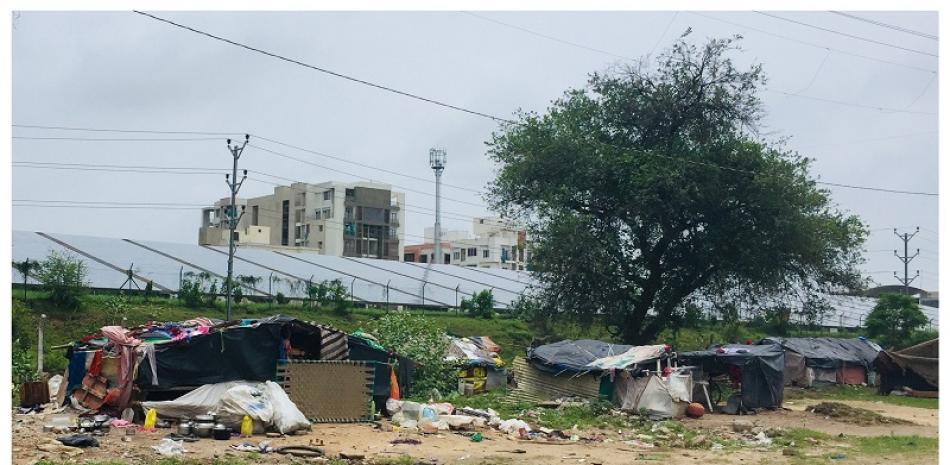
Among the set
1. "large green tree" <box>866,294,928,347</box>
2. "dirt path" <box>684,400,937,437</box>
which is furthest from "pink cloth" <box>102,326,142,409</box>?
"large green tree" <box>866,294,928,347</box>

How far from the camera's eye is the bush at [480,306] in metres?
45.2

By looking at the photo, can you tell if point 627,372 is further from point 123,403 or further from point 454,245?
point 454,245

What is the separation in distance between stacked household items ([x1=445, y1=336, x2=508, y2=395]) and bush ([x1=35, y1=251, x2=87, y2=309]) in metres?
12.6

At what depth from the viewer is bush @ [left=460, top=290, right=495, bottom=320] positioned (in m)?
45.2

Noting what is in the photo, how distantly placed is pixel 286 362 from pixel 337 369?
1.15m

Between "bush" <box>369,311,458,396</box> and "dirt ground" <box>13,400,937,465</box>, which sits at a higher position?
"bush" <box>369,311,458,396</box>

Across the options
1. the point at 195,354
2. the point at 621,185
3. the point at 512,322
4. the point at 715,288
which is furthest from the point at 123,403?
the point at 512,322

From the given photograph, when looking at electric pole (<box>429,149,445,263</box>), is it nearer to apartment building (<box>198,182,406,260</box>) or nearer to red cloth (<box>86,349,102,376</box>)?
apartment building (<box>198,182,406,260</box>)

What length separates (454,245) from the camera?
4441 inches

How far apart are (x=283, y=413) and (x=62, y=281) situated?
57.5 ft

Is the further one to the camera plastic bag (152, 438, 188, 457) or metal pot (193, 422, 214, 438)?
metal pot (193, 422, 214, 438)

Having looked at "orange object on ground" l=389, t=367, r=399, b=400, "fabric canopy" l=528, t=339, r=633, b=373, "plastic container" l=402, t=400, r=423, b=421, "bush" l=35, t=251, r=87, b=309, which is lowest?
"plastic container" l=402, t=400, r=423, b=421

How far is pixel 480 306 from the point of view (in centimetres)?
4544

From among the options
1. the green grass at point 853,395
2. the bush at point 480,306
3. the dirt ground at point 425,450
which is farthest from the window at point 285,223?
the dirt ground at point 425,450
